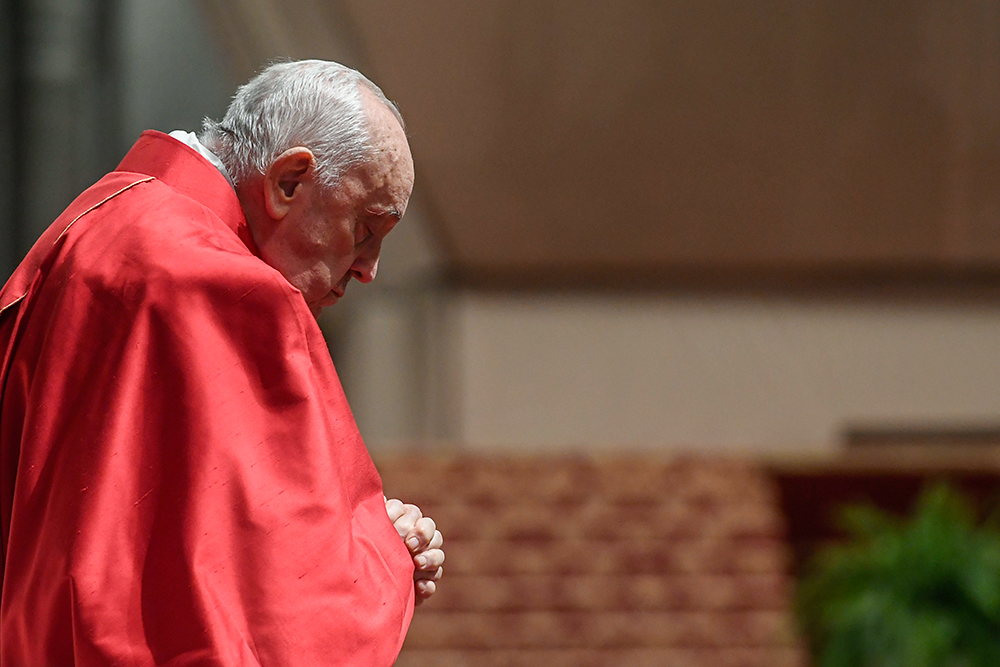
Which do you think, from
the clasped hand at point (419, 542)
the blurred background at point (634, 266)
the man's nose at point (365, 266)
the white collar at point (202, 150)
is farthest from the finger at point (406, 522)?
the blurred background at point (634, 266)

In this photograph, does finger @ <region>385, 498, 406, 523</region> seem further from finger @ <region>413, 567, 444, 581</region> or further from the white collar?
the white collar

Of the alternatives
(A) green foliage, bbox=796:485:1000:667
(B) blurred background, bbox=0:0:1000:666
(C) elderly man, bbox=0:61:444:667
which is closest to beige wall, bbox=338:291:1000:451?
(B) blurred background, bbox=0:0:1000:666

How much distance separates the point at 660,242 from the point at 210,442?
6.13 metres

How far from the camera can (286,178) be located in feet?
3.11

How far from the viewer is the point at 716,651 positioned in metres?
4.82

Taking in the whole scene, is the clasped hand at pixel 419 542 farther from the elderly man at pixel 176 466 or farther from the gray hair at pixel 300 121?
the gray hair at pixel 300 121

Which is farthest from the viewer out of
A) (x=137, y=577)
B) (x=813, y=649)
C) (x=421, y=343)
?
(x=421, y=343)

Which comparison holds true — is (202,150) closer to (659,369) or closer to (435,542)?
(435,542)

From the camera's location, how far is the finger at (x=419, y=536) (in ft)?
3.13

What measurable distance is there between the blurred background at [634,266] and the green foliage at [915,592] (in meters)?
0.70

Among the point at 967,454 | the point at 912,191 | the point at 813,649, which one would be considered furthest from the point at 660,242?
the point at 813,649

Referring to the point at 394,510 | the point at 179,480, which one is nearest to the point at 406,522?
the point at 394,510

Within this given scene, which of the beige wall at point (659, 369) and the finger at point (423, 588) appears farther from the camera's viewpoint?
the beige wall at point (659, 369)

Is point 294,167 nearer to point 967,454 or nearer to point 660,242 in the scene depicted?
point 967,454
